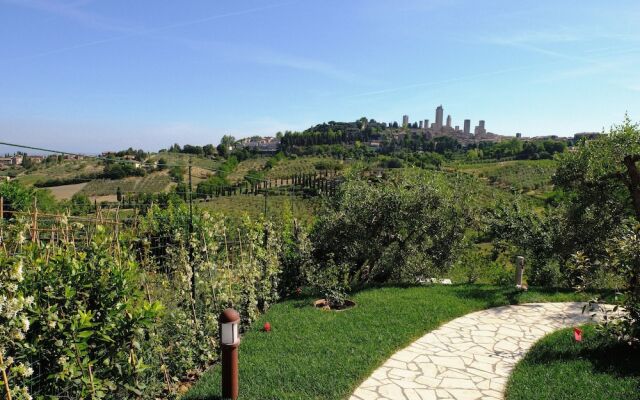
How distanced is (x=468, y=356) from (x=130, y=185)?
92.2 feet

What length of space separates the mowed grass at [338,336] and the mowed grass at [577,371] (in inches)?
61.5

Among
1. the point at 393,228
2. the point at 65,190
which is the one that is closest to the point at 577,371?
the point at 393,228

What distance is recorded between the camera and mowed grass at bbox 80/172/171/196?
21556 mm

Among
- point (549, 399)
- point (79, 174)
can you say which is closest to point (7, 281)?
point (549, 399)

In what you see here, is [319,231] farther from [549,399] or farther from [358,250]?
[549,399]

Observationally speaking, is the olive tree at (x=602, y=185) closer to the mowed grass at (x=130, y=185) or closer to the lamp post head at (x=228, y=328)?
the lamp post head at (x=228, y=328)

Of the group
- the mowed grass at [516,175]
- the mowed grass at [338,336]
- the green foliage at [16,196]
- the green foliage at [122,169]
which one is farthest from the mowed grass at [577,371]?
the mowed grass at [516,175]

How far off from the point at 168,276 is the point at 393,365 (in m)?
3.25

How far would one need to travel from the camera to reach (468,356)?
5.53 metres

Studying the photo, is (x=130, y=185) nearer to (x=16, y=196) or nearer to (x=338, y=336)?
(x=16, y=196)

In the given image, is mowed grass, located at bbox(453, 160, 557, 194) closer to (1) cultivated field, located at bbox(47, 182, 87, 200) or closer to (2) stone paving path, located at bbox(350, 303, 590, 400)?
(1) cultivated field, located at bbox(47, 182, 87, 200)

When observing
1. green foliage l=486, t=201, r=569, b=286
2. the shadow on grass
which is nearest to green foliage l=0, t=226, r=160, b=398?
the shadow on grass

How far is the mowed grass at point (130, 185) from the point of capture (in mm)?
21556

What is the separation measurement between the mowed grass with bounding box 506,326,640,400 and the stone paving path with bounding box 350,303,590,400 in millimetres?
205
